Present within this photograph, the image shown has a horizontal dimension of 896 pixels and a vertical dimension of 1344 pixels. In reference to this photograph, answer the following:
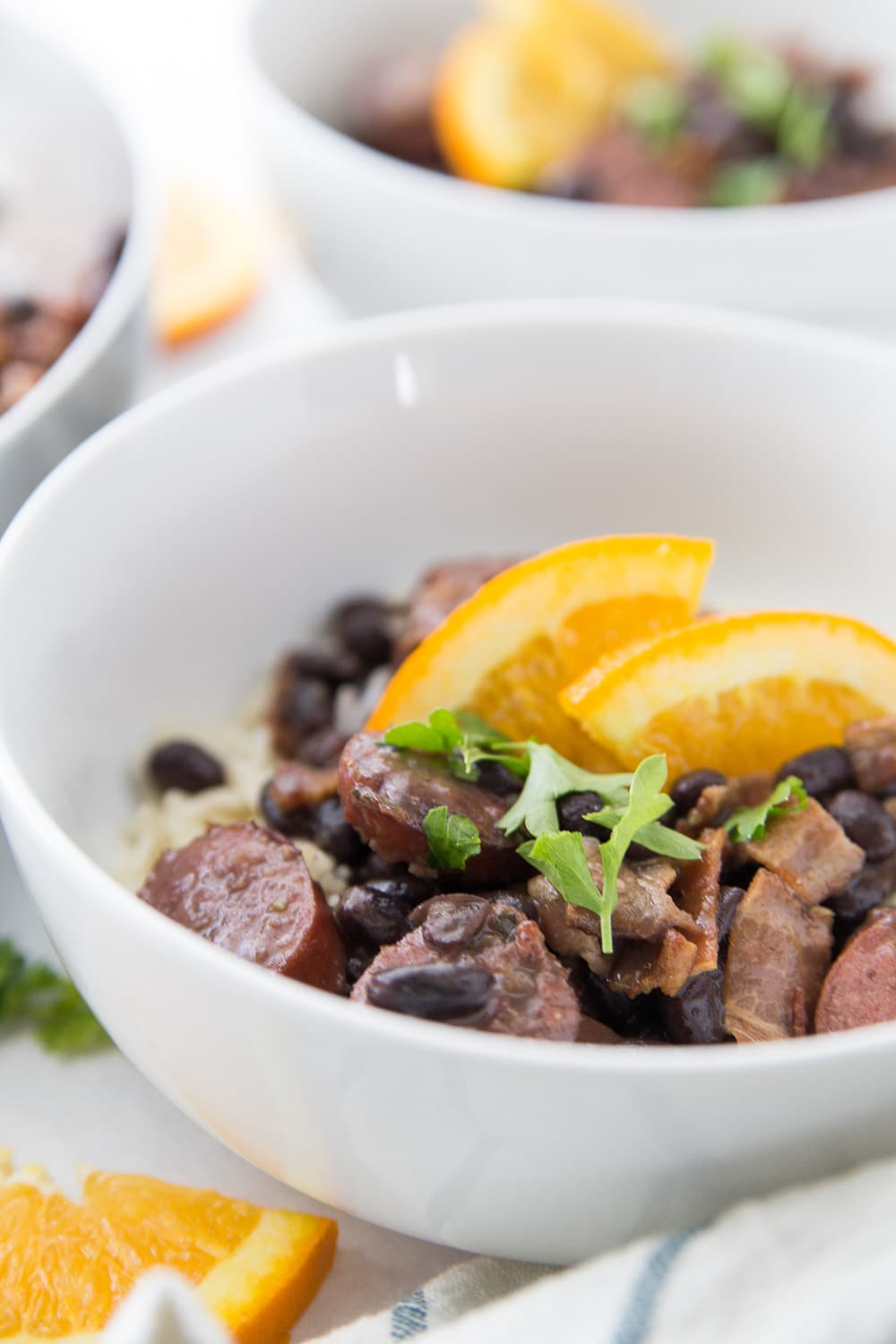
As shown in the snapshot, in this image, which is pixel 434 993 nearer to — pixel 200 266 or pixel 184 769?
pixel 184 769

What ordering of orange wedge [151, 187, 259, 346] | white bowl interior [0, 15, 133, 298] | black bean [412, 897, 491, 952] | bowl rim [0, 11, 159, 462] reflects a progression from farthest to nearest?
orange wedge [151, 187, 259, 346], white bowl interior [0, 15, 133, 298], bowl rim [0, 11, 159, 462], black bean [412, 897, 491, 952]

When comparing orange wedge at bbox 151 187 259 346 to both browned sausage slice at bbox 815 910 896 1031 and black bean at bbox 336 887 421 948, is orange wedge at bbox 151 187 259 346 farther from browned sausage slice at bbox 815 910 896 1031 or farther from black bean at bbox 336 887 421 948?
browned sausage slice at bbox 815 910 896 1031

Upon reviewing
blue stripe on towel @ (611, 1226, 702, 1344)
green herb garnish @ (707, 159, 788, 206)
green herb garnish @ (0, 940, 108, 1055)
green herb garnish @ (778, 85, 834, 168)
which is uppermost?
green herb garnish @ (778, 85, 834, 168)

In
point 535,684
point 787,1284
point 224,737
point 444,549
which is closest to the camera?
point 787,1284

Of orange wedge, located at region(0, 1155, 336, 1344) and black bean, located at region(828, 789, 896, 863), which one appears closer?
orange wedge, located at region(0, 1155, 336, 1344)

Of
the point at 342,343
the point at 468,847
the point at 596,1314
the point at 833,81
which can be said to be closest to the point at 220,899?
the point at 468,847

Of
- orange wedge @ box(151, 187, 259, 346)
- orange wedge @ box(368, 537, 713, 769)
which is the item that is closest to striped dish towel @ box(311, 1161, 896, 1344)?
orange wedge @ box(368, 537, 713, 769)

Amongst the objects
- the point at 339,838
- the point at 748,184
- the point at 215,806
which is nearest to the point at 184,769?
the point at 215,806

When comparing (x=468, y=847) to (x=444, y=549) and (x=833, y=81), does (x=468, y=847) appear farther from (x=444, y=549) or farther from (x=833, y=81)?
(x=833, y=81)
